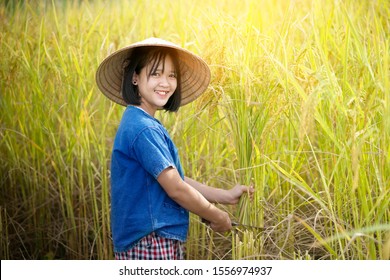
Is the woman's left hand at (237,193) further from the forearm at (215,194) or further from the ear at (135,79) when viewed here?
the ear at (135,79)

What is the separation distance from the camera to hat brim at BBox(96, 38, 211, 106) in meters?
1.99

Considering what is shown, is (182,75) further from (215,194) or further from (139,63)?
(215,194)

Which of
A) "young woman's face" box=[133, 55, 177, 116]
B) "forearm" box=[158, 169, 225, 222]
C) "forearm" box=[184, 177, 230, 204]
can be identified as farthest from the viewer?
"forearm" box=[184, 177, 230, 204]

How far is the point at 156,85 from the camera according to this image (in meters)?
1.86

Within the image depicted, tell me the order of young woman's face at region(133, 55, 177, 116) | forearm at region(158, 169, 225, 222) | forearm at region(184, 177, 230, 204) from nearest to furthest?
forearm at region(158, 169, 225, 222) → young woman's face at region(133, 55, 177, 116) → forearm at region(184, 177, 230, 204)

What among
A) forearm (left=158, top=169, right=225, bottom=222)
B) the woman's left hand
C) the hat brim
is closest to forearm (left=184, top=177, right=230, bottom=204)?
the woman's left hand

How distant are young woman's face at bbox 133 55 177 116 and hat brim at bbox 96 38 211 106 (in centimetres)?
10

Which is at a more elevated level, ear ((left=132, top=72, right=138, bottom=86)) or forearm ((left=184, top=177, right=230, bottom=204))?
ear ((left=132, top=72, right=138, bottom=86))

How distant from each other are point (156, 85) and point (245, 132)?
0.28 metres

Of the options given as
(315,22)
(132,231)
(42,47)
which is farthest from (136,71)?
(42,47)

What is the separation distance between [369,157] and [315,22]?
1.86 ft

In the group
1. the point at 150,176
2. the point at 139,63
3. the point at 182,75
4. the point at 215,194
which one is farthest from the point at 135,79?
the point at 215,194

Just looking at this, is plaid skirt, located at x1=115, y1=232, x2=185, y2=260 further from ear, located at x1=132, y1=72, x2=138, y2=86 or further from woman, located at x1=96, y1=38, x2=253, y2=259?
ear, located at x1=132, y1=72, x2=138, y2=86

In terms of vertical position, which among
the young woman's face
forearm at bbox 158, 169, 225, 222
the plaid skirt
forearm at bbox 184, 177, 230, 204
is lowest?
the plaid skirt
